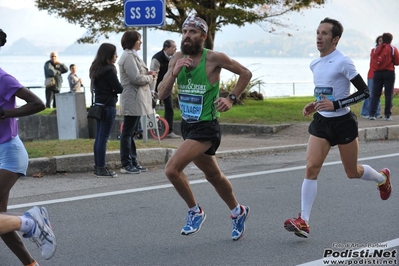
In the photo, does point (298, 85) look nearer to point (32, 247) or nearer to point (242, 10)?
point (242, 10)

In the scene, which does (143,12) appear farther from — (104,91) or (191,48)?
(191,48)

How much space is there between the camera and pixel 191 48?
6.26 meters

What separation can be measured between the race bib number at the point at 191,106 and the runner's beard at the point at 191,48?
0.36 m

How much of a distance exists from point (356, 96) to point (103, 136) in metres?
4.42

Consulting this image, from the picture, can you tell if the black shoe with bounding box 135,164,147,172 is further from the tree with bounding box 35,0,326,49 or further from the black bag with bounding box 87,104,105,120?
the tree with bounding box 35,0,326,49

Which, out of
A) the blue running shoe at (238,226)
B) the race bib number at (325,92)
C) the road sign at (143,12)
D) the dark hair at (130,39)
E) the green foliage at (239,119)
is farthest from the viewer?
the road sign at (143,12)

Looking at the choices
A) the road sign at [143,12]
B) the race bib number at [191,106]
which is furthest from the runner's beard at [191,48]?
the road sign at [143,12]

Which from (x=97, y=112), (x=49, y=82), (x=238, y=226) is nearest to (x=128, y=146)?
(x=97, y=112)

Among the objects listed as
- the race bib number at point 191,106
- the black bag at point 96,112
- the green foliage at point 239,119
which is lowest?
the green foliage at point 239,119

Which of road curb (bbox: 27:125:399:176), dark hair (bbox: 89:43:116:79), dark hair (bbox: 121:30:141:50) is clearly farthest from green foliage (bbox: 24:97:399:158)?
dark hair (bbox: 121:30:141:50)

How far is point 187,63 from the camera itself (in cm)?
619

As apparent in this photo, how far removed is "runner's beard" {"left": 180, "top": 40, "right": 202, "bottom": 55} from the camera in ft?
20.5

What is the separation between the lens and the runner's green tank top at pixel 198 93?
6.30m

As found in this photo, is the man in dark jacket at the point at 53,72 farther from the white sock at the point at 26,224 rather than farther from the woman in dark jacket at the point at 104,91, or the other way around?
the white sock at the point at 26,224
